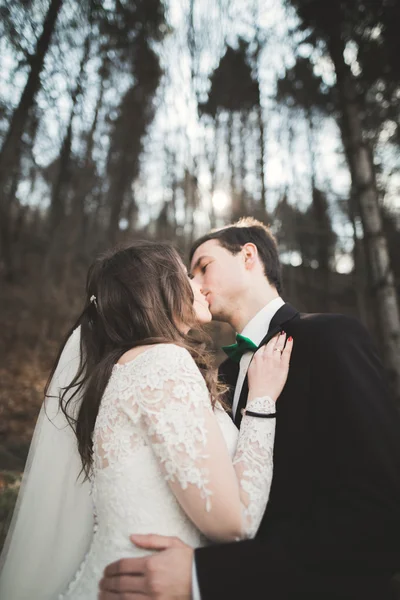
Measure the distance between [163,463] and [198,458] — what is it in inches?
6.2

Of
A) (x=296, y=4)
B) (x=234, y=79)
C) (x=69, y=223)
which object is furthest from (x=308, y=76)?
(x=69, y=223)

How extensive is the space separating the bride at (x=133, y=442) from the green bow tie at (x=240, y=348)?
0.84 ft

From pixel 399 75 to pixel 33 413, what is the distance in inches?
340

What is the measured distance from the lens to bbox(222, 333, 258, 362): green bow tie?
2.22 m

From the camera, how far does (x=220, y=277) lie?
101 inches

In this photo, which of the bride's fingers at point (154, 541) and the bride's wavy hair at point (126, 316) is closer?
the bride's fingers at point (154, 541)

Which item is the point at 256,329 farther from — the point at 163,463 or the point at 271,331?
the point at 163,463

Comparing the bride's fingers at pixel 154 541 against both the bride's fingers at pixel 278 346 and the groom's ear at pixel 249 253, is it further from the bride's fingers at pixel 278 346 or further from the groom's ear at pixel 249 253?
the groom's ear at pixel 249 253

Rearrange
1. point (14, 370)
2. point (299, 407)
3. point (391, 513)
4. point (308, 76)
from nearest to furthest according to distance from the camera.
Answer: point (391, 513)
point (299, 407)
point (308, 76)
point (14, 370)

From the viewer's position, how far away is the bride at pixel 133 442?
4.44ft

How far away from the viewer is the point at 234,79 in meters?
9.47

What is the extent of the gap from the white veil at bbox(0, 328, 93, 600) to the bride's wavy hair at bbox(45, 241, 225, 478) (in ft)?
0.44

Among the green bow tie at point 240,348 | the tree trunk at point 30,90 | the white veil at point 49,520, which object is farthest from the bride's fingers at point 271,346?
the tree trunk at point 30,90

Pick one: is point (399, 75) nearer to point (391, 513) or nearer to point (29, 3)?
point (29, 3)
